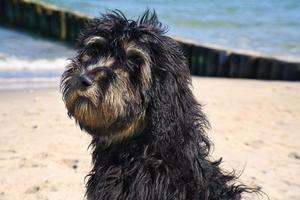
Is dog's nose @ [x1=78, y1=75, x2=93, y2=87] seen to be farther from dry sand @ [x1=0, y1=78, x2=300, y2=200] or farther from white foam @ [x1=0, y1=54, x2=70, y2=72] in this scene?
white foam @ [x1=0, y1=54, x2=70, y2=72]

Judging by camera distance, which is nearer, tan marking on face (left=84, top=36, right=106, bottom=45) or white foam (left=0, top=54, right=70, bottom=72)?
tan marking on face (left=84, top=36, right=106, bottom=45)

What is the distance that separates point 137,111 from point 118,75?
28cm

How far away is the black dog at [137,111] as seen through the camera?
12.7ft

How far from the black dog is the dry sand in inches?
73.5

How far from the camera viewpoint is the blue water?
19172 mm

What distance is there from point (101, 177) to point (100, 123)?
550 mm

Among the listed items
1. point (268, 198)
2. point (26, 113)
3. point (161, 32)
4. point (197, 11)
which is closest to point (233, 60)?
point (26, 113)

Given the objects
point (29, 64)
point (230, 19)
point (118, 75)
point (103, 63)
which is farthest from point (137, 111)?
point (230, 19)

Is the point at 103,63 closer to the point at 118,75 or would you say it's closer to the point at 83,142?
the point at 118,75

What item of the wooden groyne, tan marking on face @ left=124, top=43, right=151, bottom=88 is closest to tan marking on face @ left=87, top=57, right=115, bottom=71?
tan marking on face @ left=124, top=43, right=151, bottom=88

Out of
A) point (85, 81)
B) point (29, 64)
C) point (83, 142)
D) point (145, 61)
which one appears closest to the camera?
point (85, 81)

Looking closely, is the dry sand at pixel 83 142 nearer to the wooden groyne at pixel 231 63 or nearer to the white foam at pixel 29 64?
the wooden groyne at pixel 231 63

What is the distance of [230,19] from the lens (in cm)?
2562

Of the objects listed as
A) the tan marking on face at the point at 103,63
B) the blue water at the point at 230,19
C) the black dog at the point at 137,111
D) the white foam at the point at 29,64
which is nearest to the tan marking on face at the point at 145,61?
the black dog at the point at 137,111
